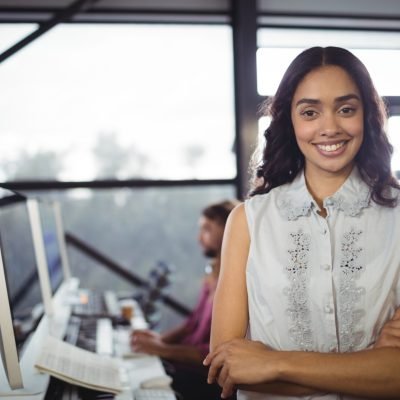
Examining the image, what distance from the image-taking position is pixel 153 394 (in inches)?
71.5

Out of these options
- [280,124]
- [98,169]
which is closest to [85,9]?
[98,169]

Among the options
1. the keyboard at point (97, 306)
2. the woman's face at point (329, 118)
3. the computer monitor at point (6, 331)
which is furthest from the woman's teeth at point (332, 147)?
the keyboard at point (97, 306)

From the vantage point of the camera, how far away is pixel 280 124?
1391 millimetres

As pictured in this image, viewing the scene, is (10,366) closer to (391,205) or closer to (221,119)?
(391,205)

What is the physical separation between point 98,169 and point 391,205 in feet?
10.6

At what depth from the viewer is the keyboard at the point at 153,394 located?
177 cm

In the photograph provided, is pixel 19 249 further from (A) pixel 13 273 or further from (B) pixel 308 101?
(B) pixel 308 101

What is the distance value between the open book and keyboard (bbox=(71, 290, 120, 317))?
1079mm

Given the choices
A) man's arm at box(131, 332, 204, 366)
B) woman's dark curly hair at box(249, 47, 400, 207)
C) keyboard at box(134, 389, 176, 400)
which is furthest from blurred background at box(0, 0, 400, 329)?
woman's dark curly hair at box(249, 47, 400, 207)

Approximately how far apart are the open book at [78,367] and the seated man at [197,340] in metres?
0.66

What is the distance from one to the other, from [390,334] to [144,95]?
3.43 m

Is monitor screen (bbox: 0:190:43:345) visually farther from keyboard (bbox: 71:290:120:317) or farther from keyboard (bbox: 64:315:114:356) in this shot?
keyboard (bbox: 71:290:120:317)

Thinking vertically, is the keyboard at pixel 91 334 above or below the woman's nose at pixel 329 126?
below

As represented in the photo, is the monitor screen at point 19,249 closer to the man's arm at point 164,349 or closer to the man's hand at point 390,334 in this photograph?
the man's arm at point 164,349
